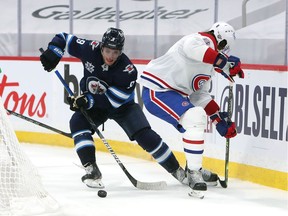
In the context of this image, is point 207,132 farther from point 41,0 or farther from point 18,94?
point 41,0

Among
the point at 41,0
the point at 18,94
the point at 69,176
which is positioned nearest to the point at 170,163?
the point at 69,176

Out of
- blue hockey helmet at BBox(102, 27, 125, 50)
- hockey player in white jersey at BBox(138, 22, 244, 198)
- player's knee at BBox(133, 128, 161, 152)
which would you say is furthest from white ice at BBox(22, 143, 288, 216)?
blue hockey helmet at BBox(102, 27, 125, 50)

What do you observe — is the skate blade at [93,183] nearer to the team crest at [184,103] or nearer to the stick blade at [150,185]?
the stick blade at [150,185]

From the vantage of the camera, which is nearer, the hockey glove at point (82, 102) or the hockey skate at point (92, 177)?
the hockey glove at point (82, 102)

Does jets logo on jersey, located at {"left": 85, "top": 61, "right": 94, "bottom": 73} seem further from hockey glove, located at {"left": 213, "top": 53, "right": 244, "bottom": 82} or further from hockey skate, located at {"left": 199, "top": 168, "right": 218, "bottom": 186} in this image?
hockey skate, located at {"left": 199, "top": 168, "right": 218, "bottom": 186}

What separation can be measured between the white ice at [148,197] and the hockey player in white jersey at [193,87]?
148mm

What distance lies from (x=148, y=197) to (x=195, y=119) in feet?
1.70

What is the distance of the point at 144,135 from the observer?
4.80m

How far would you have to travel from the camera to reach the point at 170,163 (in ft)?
16.0

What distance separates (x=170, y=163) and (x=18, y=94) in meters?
2.51

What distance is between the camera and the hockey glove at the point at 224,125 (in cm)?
477

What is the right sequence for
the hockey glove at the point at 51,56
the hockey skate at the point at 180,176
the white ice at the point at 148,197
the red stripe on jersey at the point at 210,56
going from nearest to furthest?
the white ice at the point at 148,197 < the red stripe on jersey at the point at 210,56 < the hockey glove at the point at 51,56 < the hockey skate at the point at 180,176

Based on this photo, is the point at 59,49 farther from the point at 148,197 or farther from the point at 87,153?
the point at 148,197

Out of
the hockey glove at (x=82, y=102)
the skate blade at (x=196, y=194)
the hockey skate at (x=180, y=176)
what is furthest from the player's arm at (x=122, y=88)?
the skate blade at (x=196, y=194)
